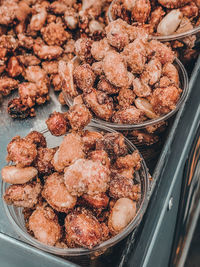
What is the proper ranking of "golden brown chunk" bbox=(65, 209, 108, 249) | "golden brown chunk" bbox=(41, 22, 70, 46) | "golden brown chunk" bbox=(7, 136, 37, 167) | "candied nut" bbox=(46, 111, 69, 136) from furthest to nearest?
"golden brown chunk" bbox=(41, 22, 70, 46) → "candied nut" bbox=(46, 111, 69, 136) → "golden brown chunk" bbox=(7, 136, 37, 167) → "golden brown chunk" bbox=(65, 209, 108, 249)

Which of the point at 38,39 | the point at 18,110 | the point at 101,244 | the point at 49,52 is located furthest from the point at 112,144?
the point at 38,39

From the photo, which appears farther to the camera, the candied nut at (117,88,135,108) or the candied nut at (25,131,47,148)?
the candied nut at (117,88,135,108)

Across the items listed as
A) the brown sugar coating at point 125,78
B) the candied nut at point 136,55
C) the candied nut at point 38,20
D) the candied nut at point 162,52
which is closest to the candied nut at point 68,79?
the brown sugar coating at point 125,78

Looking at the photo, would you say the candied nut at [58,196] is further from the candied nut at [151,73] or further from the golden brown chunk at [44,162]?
the candied nut at [151,73]

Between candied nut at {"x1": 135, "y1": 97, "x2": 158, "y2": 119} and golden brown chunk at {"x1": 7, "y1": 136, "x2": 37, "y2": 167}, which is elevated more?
candied nut at {"x1": 135, "y1": 97, "x2": 158, "y2": 119}

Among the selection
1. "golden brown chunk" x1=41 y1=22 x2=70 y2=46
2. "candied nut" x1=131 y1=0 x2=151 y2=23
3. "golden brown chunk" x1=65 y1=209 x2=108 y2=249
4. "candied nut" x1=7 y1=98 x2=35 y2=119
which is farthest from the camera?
"golden brown chunk" x1=41 y1=22 x2=70 y2=46

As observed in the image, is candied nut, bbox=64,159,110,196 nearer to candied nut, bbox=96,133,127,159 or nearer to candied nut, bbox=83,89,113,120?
candied nut, bbox=96,133,127,159

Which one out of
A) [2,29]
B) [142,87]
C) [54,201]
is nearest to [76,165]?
[54,201]

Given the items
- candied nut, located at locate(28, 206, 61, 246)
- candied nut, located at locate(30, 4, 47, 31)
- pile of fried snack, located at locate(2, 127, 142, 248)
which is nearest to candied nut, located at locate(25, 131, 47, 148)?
pile of fried snack, located at locate(2, 127, 142, 248)
